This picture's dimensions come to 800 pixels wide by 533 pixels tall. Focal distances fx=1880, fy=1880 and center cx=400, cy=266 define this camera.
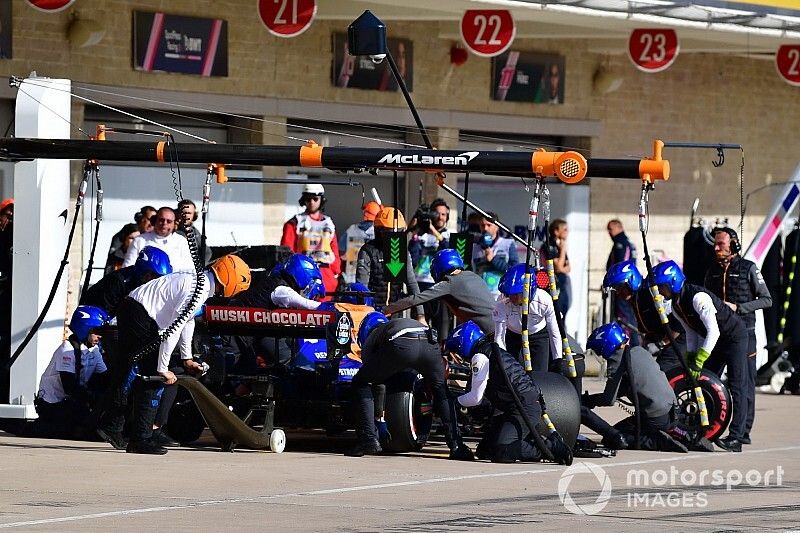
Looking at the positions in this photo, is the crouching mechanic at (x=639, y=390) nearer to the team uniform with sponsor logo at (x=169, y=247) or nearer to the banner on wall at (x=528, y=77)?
the team uniform with sponsor logo at (x=169, y=247)

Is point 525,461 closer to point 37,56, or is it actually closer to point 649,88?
point 37,56

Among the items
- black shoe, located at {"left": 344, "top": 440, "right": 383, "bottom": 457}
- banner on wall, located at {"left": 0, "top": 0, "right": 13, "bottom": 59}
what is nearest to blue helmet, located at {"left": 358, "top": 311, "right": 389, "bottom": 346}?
black shoe, located at {"left": 344, "top": 440, "right": 383, "bottom": 457}

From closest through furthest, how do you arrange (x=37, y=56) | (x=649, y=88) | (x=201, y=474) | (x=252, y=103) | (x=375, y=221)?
(x=201, y=474), (x=375, y=221), (x=37, y=56), (x=252, y=103), (x=649, y=88)

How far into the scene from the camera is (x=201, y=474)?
12492 mm

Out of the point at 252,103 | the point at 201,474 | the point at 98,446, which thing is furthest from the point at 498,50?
the point at 201,474

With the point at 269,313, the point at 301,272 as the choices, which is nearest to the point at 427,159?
the point at 301,272

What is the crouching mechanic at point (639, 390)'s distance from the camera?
1451cm

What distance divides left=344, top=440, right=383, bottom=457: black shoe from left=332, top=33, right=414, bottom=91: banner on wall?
32.7ft

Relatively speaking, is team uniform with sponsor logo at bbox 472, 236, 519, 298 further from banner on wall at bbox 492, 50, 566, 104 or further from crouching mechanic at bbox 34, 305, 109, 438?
banner on wall at bbox 492, 50, 566, 104

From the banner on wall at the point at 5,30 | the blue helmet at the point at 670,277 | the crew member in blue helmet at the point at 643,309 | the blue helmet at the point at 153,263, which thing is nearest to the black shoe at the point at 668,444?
the crew member in blue helmet at the point at 643,309

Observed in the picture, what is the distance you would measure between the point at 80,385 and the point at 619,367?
168 inches

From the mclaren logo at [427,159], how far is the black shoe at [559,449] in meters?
2.27

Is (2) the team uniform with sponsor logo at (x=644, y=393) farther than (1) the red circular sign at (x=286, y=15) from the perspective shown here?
No

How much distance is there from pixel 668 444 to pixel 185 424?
3.79 m
